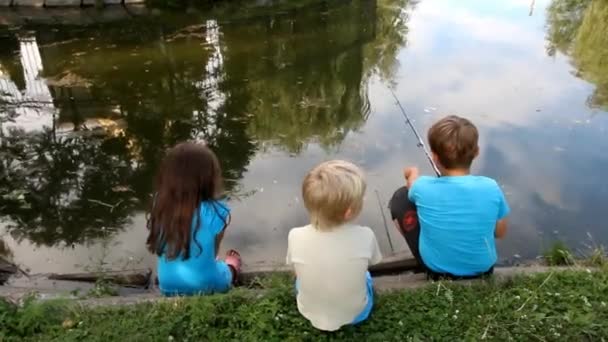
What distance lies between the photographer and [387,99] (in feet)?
21.3

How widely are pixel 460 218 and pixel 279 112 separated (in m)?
3.94

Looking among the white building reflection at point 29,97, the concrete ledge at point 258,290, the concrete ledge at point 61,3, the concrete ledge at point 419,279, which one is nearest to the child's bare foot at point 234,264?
the concrete ledge at point 258,290

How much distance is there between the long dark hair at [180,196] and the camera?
2332 mm

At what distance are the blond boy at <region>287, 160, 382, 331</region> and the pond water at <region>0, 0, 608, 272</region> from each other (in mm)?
1747

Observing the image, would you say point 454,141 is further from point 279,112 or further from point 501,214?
point 279,112

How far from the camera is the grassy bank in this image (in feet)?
7.30

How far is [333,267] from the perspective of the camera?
2.04 meters

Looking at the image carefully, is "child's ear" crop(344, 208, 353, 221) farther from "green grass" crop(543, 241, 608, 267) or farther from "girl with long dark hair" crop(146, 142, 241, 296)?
"green grass" crop(543, 241, 608, 267)

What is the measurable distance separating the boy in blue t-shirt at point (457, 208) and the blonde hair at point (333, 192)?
509 mm

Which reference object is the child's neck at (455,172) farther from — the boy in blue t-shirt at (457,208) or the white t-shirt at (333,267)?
the white t-shirt at (333,267)

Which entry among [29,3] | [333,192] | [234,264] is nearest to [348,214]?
[333,192]

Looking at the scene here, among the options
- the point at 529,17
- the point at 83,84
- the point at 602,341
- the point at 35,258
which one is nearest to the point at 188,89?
the point at 83,84

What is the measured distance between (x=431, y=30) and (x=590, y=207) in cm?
541

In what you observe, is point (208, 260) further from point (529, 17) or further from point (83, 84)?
point (529, 17)
